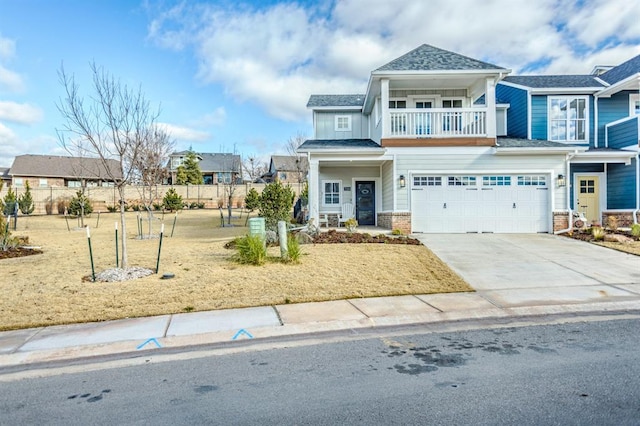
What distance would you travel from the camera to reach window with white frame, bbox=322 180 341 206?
1897 centimetres

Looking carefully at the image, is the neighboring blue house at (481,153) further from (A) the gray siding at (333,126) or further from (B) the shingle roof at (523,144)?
(A) the gray siding at (333,126)

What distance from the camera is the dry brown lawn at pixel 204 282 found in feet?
22.7

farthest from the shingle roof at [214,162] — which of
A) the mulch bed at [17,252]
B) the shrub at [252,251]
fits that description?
the shrub at [252,251]

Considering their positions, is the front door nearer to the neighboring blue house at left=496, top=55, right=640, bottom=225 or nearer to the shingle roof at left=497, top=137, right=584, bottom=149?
the neighboring blue house at left=496, top=55, right=640, bottom=225

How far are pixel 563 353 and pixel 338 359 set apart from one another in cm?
258

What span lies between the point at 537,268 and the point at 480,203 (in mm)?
6006

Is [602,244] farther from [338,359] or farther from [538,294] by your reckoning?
[338,359]

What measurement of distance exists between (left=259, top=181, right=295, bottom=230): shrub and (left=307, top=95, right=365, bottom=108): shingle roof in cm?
817

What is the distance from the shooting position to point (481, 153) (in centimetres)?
1548

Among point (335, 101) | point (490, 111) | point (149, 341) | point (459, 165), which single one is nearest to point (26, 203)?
point (335, 101)

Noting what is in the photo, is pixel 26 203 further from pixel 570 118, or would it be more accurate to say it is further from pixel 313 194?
pixel 570 118

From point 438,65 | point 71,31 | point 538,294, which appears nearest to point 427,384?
point 538,294

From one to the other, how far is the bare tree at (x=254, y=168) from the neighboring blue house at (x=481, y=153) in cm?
3423

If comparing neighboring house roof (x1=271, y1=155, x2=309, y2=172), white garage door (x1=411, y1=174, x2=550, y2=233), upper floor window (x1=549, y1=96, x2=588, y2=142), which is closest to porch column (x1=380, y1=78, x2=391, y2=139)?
white garage door (x1=411, y1=174, x2=550, y2=233)
